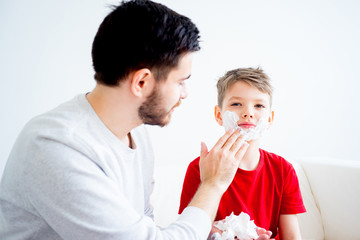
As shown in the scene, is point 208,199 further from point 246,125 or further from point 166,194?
point 166,194

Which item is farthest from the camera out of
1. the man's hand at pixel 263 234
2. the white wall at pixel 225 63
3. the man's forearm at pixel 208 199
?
the white wall at pixel 225 63

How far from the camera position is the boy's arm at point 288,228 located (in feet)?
3.67

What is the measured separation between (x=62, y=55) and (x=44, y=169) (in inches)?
43.1

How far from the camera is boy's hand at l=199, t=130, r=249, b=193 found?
2.88ft

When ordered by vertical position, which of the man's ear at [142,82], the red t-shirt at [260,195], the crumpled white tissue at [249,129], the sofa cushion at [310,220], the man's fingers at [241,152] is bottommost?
the sofa cushion at [310,220]

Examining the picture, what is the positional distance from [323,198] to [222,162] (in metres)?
1.01

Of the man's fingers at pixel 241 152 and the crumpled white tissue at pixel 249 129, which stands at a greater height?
the crumpled white tissue at pixel 249 129

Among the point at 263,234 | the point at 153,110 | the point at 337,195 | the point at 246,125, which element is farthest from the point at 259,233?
the point at 337,195

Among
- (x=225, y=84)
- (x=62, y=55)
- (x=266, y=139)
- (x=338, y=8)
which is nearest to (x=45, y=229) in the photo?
(x=225, y=84)

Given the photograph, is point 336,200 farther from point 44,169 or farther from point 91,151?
point 44,169

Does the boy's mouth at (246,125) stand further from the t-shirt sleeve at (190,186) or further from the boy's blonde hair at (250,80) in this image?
the t-shirt sleeve at (190,186)

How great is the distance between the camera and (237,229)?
3.10 feet

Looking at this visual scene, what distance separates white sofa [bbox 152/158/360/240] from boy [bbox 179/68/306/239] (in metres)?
0.31

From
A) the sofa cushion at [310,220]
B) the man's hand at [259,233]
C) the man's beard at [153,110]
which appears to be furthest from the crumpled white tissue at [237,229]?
the sofa cushion at [310,220]
